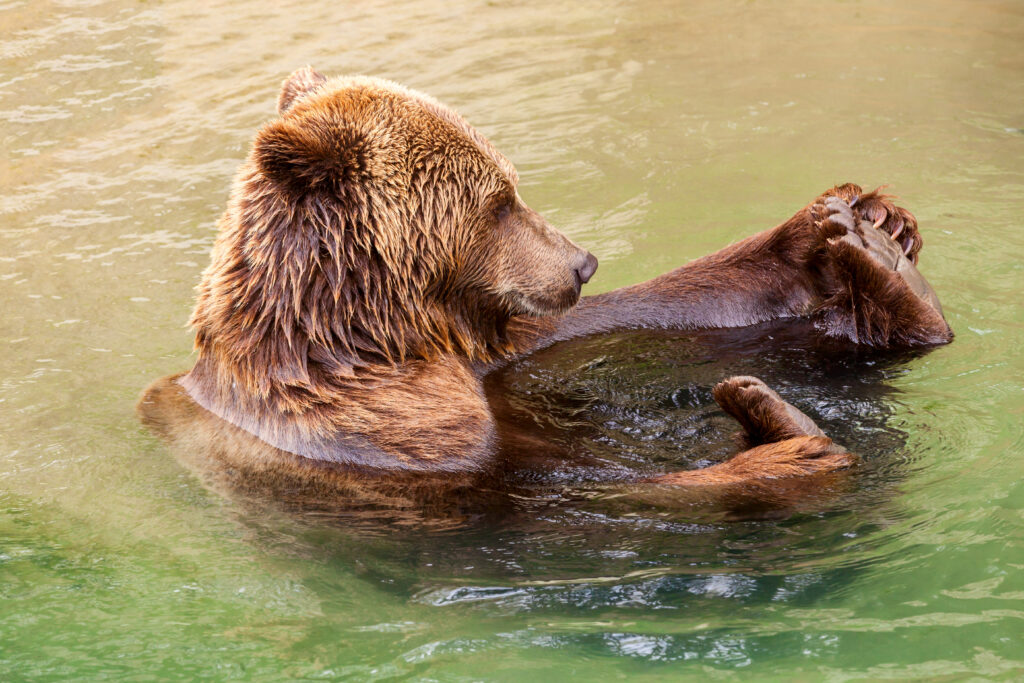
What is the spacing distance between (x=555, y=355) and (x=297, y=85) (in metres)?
1.80

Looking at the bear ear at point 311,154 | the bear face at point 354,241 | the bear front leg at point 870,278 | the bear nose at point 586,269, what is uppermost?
the bear ear at point 311,154

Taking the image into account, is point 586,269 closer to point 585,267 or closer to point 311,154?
point 585,267

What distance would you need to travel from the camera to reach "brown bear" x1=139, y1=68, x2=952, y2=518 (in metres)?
4.31

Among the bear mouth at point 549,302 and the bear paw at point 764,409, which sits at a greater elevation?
the bear mouth at point 549,302

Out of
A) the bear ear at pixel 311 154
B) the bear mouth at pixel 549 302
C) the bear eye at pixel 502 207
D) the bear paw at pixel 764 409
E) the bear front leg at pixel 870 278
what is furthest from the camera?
the bear front leg at pixel 870 278

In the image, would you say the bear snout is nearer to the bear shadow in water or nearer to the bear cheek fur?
the bear cheek fur

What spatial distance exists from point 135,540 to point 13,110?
6517mm

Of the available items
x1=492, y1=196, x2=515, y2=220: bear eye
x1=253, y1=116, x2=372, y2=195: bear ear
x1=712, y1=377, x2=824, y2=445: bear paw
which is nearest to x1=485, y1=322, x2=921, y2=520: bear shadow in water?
x1=712, y1=377, x2=824, y2=445: bear paw

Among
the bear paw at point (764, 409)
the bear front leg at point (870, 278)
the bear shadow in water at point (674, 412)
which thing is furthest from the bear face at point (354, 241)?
the bear front leg at point (870, 278)

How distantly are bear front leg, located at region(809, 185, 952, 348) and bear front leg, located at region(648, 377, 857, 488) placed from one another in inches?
39.4

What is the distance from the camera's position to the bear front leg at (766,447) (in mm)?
4375

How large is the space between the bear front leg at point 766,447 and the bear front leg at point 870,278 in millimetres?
1002

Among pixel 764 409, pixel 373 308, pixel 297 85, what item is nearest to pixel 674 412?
pixel 764 409

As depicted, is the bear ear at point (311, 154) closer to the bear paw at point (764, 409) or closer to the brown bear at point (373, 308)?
the brown bear at point (373, 308)
